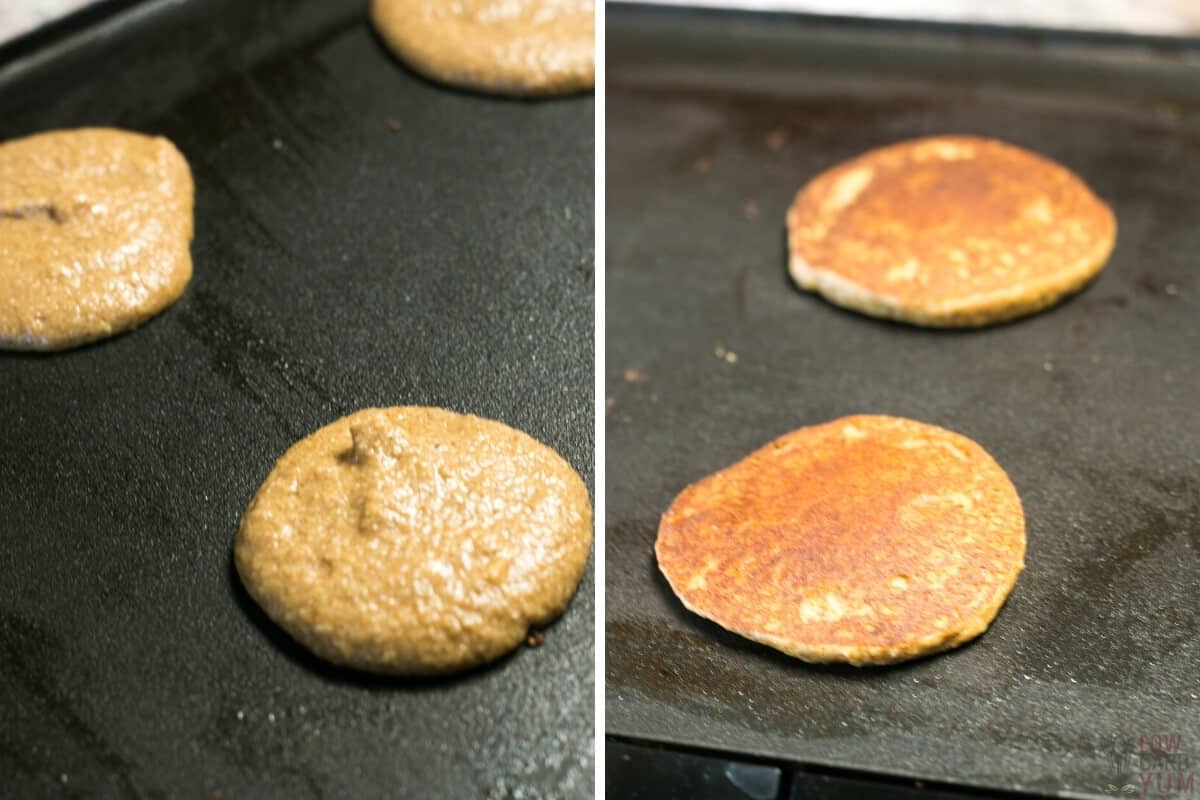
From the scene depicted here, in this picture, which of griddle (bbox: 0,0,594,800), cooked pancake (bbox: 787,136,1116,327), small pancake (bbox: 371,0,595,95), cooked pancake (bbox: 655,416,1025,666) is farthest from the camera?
small pancake (bbox: 371,0,595,95)

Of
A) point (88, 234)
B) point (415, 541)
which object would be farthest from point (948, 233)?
point (88, 234)

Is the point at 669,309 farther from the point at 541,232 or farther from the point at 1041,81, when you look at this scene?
the point at 1041,81

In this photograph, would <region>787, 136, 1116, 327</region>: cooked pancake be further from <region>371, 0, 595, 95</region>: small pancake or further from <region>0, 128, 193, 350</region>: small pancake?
<region>0, 128, 193, 350</region>: small pancake

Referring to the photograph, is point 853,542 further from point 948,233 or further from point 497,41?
point 497,41

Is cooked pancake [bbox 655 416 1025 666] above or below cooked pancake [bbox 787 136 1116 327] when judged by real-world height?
below

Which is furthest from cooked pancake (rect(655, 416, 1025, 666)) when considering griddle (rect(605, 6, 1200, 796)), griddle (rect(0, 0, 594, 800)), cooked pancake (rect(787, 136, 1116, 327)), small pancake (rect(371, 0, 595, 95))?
small pancake (rect(371, 0, 595, 95))

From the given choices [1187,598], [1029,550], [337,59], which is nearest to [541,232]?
[337,59]
